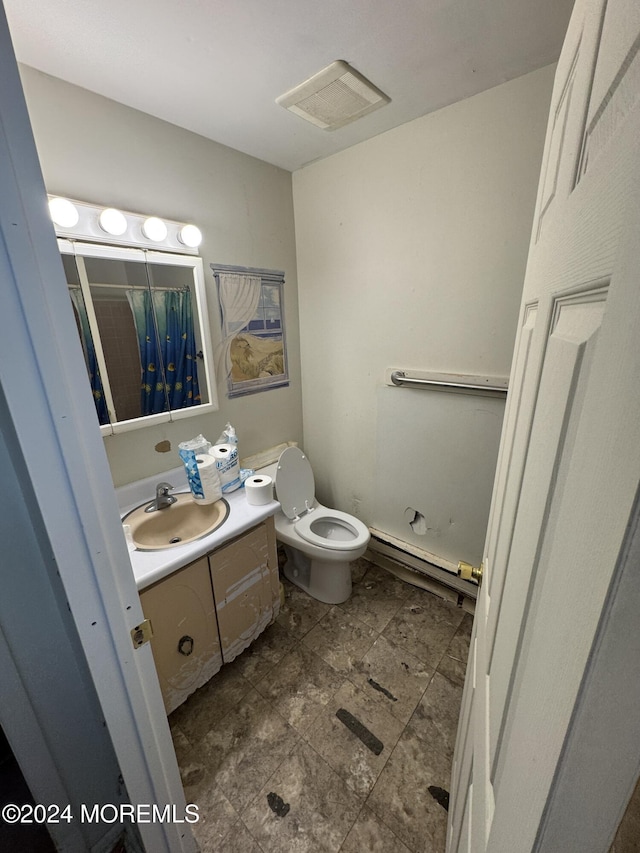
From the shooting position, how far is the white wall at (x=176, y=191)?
3.83 ft

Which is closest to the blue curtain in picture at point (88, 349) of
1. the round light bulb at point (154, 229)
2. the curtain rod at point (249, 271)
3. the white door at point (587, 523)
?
the round light bulb at point (154, 229)

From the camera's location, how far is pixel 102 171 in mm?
1265

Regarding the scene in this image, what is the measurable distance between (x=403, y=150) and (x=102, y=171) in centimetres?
127

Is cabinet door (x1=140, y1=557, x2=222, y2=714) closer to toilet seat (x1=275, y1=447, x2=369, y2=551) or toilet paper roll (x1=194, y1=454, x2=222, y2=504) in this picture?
toilet paper roll (x1=194, y1=454, x2=222, y2=504)

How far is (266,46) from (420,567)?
235 cm

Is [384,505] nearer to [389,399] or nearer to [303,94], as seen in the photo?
[389,399]

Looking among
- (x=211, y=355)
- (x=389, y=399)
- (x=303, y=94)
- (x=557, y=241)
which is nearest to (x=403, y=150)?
(x=303, y=94)

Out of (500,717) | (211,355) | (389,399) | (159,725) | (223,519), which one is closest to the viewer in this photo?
(500,717)

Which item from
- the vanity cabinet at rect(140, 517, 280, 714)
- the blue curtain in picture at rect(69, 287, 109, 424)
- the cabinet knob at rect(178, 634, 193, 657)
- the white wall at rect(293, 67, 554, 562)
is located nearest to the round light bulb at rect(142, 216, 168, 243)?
the blue curtain in picture at rect(69, 287, 109, 424)

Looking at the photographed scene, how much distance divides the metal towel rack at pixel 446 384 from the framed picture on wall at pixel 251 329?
716mm

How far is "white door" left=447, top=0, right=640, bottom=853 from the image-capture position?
23 centimetres

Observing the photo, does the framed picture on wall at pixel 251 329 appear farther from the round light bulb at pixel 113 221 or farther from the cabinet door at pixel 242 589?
the cabinet door at pixel 242 589

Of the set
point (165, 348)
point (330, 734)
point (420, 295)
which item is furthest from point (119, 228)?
point (330, 734)

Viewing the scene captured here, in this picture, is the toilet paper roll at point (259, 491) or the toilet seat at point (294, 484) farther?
the toilet seat at point (294, 484)
